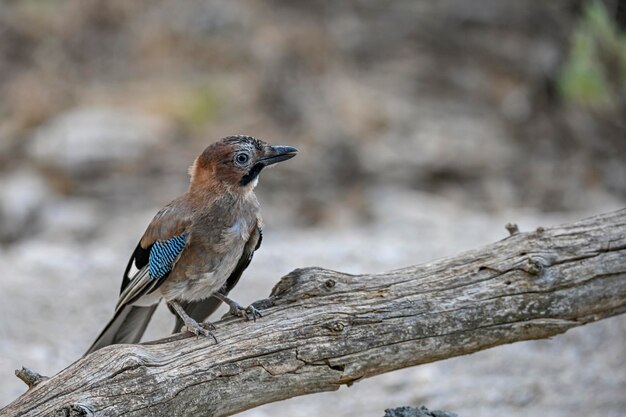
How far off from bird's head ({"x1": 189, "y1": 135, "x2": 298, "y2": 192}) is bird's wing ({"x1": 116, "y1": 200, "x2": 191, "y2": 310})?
0.25 meters

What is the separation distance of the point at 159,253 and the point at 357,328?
1.04m

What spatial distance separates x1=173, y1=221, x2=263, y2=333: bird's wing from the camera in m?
4.91

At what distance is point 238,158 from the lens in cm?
482

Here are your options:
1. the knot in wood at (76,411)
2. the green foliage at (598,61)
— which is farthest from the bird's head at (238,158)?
the green foliage at (598,61)

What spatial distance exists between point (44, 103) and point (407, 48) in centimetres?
517

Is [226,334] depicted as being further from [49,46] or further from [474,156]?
[49,46]

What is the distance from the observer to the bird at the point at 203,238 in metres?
4.73

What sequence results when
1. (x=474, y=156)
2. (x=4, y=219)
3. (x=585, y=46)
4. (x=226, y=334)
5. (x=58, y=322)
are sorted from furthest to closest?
(x=474, y=156) < (x=4, y=219) < (x=585, y=46) < (x=58, y=322) < (x=226, y=334)

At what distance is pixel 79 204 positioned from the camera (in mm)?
10719

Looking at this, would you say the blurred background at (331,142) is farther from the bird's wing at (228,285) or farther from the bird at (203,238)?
the bird at (203,238)

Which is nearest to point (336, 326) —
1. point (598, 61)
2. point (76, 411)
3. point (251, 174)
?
point (251, 174)

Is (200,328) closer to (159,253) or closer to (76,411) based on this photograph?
(159,253)

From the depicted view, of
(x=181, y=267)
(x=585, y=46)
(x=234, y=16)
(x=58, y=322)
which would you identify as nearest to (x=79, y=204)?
(x=58, y=322)

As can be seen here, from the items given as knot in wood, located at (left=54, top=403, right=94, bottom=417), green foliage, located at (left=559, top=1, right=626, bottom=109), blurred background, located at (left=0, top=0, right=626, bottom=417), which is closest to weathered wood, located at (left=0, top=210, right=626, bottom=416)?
knot in wood, located at (left=54, top=403, right=94, bottom=417)
